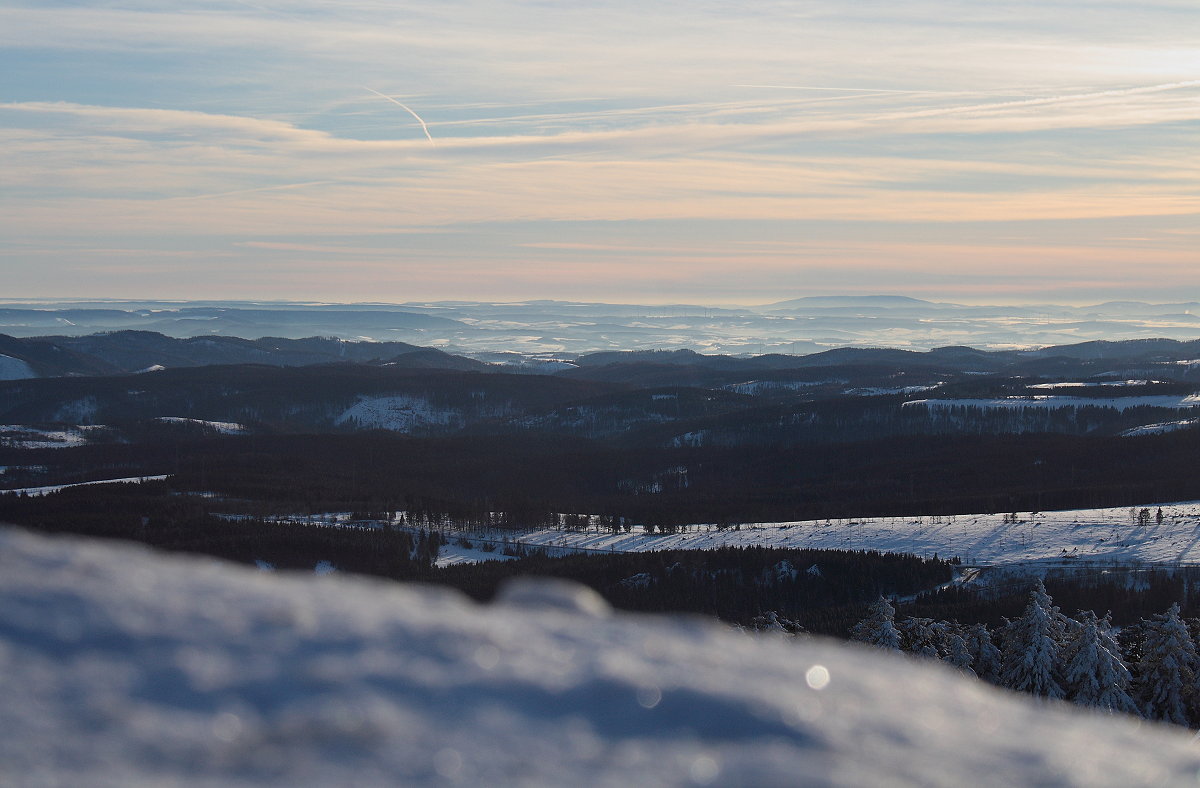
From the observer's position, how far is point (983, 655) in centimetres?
3719

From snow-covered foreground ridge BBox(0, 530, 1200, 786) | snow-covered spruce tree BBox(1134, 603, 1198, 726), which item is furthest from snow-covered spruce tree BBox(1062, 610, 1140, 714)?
snow-covered foreground ridge BBox(0, 530, 1200, 786)

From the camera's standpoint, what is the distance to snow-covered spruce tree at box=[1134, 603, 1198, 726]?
32469mm

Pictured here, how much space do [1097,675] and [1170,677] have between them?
8.56 ft

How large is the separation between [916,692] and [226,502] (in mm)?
123745

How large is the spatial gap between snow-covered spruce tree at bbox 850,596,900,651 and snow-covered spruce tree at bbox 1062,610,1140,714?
5102mm

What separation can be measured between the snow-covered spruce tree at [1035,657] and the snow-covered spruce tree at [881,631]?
3413 mm

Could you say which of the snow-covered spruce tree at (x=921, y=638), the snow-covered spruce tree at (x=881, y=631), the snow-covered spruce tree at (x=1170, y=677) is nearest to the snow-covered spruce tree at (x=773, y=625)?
the snow-covered spruce tree at (x=881, y=631)

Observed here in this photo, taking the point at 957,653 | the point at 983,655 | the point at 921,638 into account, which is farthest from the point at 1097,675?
the point at 921,638

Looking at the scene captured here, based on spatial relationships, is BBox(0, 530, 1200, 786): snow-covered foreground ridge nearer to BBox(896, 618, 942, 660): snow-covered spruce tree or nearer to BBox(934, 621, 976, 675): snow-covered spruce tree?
BBox(934, 621, 976, 675): snow-covered spruce tree

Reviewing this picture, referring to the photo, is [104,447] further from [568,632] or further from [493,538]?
[568,632]

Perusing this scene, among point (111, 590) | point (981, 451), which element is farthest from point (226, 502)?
point (111, 590)

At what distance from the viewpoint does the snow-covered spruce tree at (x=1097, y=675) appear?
31625mm

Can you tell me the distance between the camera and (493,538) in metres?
112

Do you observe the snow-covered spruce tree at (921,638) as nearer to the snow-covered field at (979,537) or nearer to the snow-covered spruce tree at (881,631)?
the snow-covered spruce tree at (881,631)
